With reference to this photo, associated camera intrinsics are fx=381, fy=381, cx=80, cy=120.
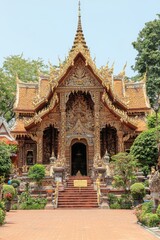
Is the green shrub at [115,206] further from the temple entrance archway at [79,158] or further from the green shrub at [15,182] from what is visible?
the temple entrance archway at [79,158]

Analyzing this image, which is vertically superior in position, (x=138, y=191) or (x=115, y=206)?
(x=138, y=191)

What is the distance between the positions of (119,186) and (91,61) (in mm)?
8189

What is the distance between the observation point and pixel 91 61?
2292cm

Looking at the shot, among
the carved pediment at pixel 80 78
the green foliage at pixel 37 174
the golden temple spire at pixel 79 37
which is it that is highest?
the golden temple spire at pixel 79 37

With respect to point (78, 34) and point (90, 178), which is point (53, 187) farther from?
point (78, 34)

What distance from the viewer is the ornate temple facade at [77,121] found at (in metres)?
22.7

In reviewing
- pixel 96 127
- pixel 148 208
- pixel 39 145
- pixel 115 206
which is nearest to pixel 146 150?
pixel 115 206

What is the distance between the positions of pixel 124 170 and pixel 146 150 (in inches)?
60.6

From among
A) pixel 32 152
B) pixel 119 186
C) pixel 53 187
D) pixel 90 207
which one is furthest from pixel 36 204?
pixel 32 152

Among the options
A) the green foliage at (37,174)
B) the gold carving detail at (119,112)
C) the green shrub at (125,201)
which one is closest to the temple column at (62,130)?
the gold carving detail at (119,112)

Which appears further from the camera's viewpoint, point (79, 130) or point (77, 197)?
point (79, 130)

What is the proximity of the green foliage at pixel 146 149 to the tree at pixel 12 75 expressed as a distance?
1825cm

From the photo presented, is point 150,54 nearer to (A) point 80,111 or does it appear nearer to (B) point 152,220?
(A) point 80,111

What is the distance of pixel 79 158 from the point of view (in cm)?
2417
